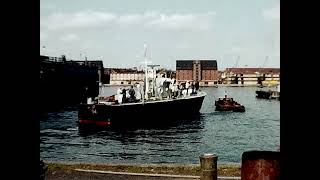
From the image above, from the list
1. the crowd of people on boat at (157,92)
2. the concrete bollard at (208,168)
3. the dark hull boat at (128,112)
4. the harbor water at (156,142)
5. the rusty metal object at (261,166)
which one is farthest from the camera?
the crowd of people on boat at (157,92)

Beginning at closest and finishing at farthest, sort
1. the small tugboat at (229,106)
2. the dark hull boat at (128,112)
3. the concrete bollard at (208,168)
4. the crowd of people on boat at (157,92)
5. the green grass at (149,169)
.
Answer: the concrete bollard at (208,168) < the green grass at (149,169) < the dark hull boat at (128,112) < the crowd of people on boat at (157,92) < the small tugboat at (229,106)

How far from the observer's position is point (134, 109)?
5247 centimetres

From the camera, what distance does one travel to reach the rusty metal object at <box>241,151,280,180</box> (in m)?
1.93

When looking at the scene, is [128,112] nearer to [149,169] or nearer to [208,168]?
[149,169]

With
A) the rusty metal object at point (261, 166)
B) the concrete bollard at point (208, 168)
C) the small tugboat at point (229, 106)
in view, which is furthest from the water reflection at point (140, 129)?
the rusty metal object at point (261, 166)

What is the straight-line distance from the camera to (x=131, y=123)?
174 ft

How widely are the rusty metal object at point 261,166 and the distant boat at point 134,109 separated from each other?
47.7 m

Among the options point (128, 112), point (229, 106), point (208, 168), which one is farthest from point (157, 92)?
point (208, 168)

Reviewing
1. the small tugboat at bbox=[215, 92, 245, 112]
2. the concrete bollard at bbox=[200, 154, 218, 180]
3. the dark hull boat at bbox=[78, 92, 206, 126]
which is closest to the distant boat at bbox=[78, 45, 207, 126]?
the dark hull boat at bbox=[78, 92, 206, 126]

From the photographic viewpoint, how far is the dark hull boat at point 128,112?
49.9 meters

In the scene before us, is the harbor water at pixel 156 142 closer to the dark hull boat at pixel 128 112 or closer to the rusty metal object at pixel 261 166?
the dark hull boat at pixel 128 112
